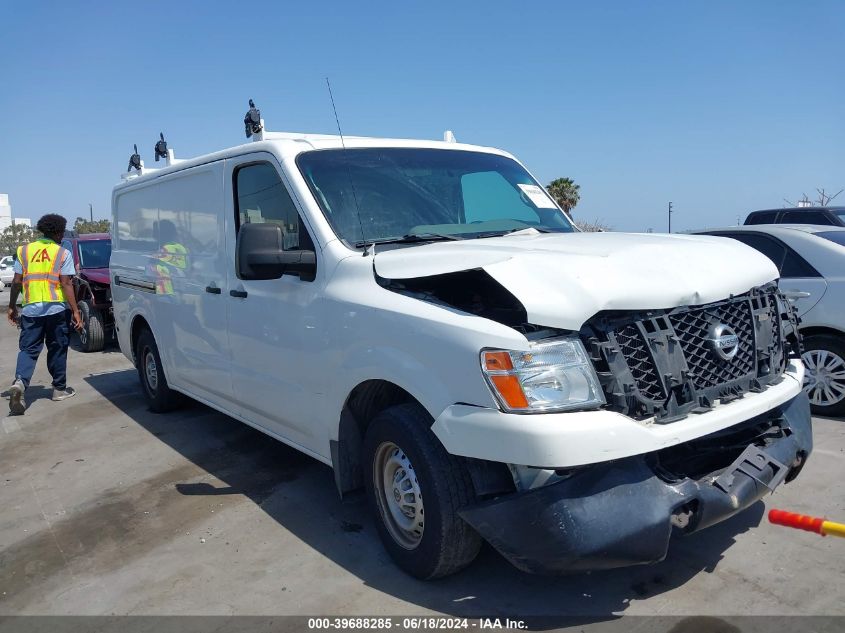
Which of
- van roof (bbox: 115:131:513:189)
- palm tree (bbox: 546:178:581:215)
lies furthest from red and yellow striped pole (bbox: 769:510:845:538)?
palm tree (bbox: 546:178:581:215)

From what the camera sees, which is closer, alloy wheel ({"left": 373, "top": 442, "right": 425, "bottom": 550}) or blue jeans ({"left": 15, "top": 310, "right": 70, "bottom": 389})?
alloy wheel ({"left": 373, "top": 442, "right": 425, "bottom": 550})

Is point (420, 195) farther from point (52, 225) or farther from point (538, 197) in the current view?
point (52, 225)

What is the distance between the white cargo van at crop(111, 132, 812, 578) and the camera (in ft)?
8.83

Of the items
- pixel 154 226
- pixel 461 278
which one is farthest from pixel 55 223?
pixel 461 278

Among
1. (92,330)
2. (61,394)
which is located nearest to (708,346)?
(61,394)

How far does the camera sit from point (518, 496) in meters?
2.74

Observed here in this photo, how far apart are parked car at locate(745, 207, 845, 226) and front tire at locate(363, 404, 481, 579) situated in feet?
27.7

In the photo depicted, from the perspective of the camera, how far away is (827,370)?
571 centimetres

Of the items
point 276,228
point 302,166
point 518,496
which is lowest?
point 518,496

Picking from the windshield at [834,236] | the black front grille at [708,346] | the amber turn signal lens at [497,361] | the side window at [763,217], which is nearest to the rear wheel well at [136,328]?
the amber turn signal lens at [497,361]

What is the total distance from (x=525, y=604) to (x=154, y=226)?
4654 mm

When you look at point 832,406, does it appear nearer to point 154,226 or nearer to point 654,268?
point 654,268

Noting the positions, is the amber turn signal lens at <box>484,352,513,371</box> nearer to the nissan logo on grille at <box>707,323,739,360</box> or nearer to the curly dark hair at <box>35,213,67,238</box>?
the nissan logo on grille at <box>707,323,739,360</box>

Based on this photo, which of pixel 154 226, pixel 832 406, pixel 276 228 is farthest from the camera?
pixel 154 226
